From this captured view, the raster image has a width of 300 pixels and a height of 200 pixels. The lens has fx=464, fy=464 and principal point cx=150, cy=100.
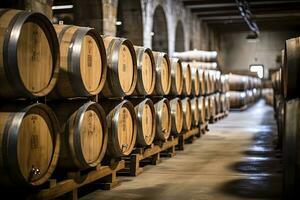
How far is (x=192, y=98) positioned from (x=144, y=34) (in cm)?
413

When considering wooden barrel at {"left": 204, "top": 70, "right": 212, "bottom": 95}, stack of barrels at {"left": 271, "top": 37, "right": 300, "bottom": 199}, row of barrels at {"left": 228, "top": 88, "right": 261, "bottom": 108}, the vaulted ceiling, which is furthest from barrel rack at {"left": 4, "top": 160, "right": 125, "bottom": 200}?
the vaulted ceiling

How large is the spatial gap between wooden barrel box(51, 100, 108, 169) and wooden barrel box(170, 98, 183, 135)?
2.96 meters

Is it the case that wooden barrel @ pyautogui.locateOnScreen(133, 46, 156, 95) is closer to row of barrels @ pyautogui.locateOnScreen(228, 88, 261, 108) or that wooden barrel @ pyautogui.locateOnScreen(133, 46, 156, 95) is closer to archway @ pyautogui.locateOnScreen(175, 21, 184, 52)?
row of barrels @ pyautogui.locateOnScreen(228, 88, 261, 108)

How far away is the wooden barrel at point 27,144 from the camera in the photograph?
11.5 ft

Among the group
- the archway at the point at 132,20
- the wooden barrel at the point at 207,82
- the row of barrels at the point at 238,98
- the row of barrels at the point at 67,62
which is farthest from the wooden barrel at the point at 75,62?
the row of barrels at the point at 238,98

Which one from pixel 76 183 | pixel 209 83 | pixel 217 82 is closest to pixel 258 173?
pixel 76 183

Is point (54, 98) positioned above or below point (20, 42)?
below

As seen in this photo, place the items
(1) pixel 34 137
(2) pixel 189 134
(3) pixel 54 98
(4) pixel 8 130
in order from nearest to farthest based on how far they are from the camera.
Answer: (4) pixel 8 130
(1) pixel 34 137
(3) pixel 54 98
(2) pixel 189 134

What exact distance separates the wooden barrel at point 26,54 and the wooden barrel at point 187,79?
15.8ft

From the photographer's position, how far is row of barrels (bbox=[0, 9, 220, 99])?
3.56 metres

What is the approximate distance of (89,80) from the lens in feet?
16.0

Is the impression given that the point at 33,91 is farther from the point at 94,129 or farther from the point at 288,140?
the point at 288,140

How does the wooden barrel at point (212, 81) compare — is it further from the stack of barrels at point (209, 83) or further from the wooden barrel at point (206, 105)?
the wooden barrel at point (206, 105)

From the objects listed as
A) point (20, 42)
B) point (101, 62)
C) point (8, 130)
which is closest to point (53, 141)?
point (8, 130)
